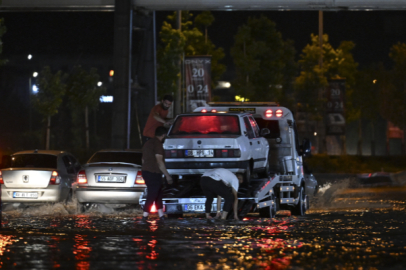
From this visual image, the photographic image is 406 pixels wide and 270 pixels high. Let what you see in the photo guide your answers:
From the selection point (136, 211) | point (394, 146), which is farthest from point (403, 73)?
point (136, 211)

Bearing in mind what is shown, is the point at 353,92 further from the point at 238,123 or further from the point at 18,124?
the point at 238,123

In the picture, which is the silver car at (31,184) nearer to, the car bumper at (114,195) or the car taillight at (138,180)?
the car bumper at (114,195)

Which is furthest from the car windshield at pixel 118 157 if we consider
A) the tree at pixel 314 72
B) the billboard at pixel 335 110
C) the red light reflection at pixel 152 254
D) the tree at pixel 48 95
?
the tree at pixel 314 72

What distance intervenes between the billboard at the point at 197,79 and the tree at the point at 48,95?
1617 centimetres

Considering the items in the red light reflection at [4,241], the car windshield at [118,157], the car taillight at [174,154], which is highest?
the car taillight at [174,154]

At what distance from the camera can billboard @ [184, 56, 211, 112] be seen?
1361 inches

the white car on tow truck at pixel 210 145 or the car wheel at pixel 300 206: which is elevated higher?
the white car on tow truck at pixel 210 145

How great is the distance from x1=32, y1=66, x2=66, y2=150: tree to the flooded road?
33.9 meters

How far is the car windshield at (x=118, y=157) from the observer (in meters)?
18.2

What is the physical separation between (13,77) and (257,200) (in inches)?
2364

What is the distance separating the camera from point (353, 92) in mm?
68812

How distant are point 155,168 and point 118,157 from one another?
4228 millimetres

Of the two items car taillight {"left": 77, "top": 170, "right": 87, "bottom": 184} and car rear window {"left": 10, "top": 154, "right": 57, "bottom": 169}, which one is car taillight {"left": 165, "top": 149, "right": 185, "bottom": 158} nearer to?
car taillight {"left": 77, "top": 170, "right": 87, "bottom": 184}

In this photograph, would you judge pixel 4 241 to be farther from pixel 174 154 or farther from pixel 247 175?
pixel 247 175
